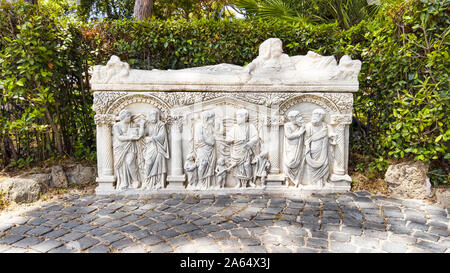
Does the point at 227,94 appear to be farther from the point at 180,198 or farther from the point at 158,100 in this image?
the point at 180,198

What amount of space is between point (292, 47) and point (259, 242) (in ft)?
11.6

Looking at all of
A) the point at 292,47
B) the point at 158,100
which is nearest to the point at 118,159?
the point at 158,100

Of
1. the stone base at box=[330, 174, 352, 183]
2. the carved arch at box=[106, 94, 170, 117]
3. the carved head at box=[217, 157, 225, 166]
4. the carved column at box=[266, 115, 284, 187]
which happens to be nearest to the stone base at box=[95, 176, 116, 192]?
the carved arch at box=[106, 94, 170, 117]

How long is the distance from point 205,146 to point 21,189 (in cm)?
254

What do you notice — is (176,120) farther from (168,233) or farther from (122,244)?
(122,244)

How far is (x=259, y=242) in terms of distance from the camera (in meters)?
2.78

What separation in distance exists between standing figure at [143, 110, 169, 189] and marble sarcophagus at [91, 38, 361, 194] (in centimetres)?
1

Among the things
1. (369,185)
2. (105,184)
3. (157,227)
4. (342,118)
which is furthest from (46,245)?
(369,185)

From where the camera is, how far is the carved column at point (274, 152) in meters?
4.05

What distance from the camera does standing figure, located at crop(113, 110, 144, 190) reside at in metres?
3.96

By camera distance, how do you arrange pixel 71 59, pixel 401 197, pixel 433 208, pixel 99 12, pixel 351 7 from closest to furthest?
pixel 433 208 → pixel 401 197 → pixel 71 59 → pixel 351 7 → pixel 99 12

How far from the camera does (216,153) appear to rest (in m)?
4.09

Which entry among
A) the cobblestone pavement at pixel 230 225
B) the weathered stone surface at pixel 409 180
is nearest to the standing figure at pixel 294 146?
the cobblestone pavement at pixel 230 225

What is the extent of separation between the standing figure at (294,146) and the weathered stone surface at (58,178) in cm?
336
